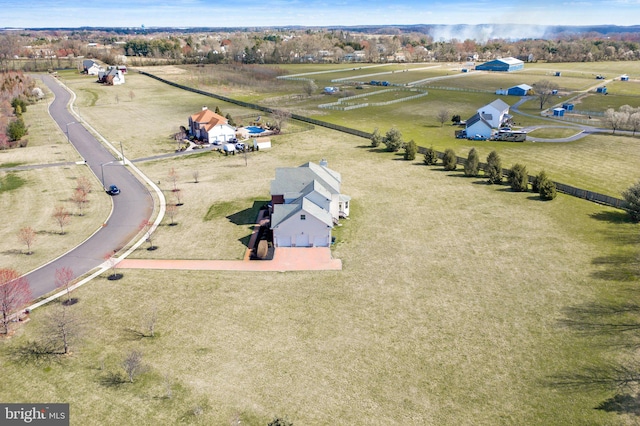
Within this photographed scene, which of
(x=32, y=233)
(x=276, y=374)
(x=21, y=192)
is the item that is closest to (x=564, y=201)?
(x=276, y=374)

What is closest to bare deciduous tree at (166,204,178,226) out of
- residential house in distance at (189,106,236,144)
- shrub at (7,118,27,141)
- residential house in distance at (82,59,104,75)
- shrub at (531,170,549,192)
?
residential house in distance at (189,106,236,144)

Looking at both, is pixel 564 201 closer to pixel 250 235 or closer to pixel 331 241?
pixel 331 241

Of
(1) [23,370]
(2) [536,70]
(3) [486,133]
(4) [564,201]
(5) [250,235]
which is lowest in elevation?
(1) [23,370]

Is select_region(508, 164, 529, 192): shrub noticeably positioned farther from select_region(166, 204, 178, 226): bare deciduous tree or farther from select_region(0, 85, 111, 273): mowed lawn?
select_region(0, 85, 111, 273): mowed lawn

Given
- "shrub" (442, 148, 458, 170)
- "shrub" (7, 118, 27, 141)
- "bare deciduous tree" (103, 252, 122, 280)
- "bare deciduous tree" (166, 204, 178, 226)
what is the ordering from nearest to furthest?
1. "bare deciduous tree" (103, 252, 122, 280)
2. "bare deciduous tree" (166, 204, 178, 226)
3. "shrub" (442, 148, 458, 170)
4. "shrub" (7, 118, 27, 141)

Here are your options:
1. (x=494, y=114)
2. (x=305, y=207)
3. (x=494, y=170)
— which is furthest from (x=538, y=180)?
(x=494, y=114)
